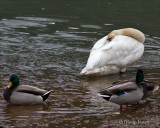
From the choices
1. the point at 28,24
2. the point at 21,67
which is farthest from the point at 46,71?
the point at 28,24

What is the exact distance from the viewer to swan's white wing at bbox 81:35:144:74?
39.0 ft

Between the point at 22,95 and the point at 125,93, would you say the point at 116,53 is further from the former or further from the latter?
the point at 22,95

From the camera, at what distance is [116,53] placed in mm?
A: 12125

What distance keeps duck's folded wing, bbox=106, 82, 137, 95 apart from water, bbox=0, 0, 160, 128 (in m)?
0.37

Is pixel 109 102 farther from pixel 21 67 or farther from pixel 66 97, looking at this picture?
pixel 21 67

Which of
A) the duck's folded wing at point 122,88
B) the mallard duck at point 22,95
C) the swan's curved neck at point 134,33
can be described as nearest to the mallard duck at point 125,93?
the duck's folded wing at point 122,88

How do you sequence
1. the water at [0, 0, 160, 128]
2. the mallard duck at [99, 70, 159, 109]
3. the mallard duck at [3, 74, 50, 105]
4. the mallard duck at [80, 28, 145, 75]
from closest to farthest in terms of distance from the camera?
1. the water at [0, 0, 160, 128]
2. the mallard duck at [99, 70, 159, 109]
3. the mallard duck at [3, 74, 50, 105]
4. the mallard duck at [80, 28, 145, 75]

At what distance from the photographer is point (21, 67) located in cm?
1234

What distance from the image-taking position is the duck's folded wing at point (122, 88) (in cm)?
873

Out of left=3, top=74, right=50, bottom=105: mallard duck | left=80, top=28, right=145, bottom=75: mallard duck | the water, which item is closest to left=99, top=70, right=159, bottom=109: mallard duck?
A: the water

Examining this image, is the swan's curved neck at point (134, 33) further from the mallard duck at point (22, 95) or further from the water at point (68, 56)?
the mallard duck at point (22, 95)

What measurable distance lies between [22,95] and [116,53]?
394cm

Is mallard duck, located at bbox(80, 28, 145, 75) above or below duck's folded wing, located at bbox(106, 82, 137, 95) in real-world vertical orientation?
above

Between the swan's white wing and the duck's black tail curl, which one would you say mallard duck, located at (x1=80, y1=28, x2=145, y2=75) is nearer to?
the swan's white wing
